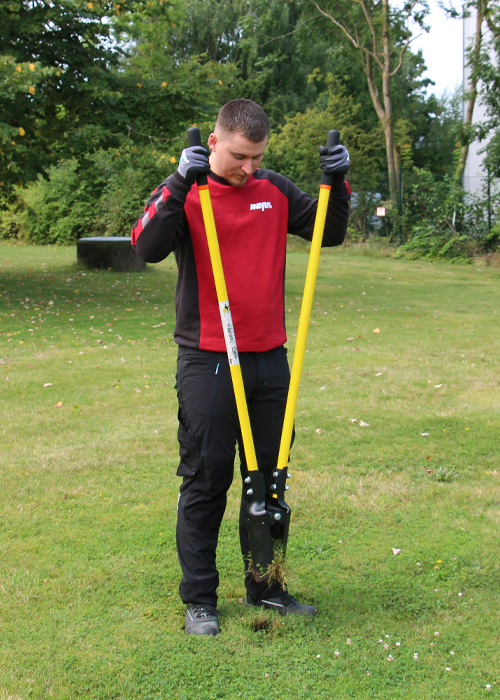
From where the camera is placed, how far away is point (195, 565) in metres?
2.93

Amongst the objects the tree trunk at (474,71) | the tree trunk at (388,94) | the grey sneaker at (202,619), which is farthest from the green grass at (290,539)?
the tree trunk at (388,94)

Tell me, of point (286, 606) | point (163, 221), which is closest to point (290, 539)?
point (286, 606)

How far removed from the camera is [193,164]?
2.59m

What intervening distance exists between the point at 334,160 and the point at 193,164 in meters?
0.61

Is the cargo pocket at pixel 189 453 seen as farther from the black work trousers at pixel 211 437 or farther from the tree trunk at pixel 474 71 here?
the tree trunk at pixel 474 71

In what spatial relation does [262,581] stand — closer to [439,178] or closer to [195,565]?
[195,565]

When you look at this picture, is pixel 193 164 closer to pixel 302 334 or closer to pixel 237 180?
pixel 237 180

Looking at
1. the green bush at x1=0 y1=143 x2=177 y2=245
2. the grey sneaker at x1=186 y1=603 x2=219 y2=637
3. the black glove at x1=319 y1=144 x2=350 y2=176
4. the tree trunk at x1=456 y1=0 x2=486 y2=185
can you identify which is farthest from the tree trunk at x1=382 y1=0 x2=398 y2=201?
the grey sneaker at x1=186 y1=603 x2=219 y2=637

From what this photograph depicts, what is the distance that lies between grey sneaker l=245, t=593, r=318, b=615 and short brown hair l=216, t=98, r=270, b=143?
1924mm

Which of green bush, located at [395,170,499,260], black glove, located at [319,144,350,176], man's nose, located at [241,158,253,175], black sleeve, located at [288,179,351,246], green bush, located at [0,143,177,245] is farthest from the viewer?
green bush, located at [0,143,177,245]

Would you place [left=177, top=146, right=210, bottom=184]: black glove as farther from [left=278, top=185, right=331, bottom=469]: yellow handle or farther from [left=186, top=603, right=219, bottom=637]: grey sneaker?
[left=186, top=603, right=219, bottom=637]: grey sneaker

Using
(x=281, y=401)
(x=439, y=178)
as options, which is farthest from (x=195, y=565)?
(x=439, y=178)

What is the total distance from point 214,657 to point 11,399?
14.5 ft

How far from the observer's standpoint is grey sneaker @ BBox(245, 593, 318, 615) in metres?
3.03
